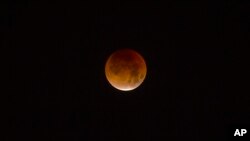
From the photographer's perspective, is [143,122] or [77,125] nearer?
[77,125]

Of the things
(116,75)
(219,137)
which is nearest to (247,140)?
(116,75)

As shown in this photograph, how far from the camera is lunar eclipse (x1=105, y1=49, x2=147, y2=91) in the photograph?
2166 cm

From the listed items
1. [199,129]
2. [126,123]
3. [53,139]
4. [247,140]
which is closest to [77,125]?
[53,139]

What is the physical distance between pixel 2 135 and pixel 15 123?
1.69m

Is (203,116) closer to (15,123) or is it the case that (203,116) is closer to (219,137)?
(219,137)

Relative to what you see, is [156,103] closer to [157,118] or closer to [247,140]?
[157,118]

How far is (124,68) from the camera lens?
21625 millimetres

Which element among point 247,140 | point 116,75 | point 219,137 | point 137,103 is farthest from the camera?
point 137,103

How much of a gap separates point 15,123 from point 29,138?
224 cm

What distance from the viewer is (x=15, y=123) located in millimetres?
42375

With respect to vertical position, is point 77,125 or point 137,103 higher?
point 137,103

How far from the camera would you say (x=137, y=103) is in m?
45.2

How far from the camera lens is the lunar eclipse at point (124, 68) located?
21.7 m

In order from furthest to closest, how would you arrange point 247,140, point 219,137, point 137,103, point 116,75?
point 137,103 → point 219,137 → point 247,140 → point 116,75
